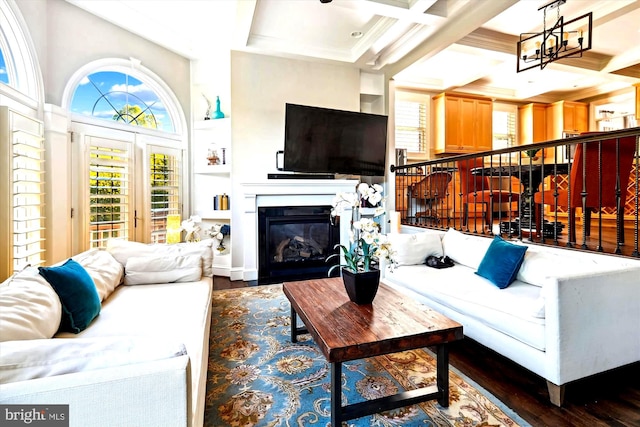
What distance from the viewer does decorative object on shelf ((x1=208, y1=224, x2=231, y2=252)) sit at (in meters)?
4.52

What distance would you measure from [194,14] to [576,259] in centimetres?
460

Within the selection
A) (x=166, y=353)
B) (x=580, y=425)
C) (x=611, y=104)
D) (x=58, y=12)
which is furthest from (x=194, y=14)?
(x=611, y=104)

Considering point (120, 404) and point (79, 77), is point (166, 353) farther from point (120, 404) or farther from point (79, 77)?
point (79, 77)

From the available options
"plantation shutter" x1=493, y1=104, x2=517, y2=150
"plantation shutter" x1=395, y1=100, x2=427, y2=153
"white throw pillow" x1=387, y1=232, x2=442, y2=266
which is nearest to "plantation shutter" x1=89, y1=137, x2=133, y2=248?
"white throw pillow" x1=387, y1=232, x2=442, y2=266

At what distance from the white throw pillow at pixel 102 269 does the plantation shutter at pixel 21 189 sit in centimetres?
43

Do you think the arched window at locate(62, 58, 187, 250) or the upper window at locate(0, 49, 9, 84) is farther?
the arched window at locate(62, 58, 187, 250)

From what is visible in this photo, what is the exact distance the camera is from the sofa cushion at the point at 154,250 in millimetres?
2748

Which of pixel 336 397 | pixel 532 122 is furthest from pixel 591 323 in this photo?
pixel 532 122

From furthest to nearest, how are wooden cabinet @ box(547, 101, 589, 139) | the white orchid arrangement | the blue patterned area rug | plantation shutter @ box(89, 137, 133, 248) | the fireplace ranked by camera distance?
1. wooden cabinet @ box(547, 101, 589, 139)
2. the fireplace
3. plantation shutter @ box(89, 137, 133, 248)
4. the white orchid arrangement
5. the blue patterned area rug

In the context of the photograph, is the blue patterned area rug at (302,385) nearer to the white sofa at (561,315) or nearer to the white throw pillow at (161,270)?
the white sofa at (561,315)

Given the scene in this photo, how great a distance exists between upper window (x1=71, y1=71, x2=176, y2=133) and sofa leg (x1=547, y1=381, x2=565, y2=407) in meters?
4.71

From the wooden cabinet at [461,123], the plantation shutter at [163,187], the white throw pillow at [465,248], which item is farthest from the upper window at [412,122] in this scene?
the plantation shutter at [163,187]

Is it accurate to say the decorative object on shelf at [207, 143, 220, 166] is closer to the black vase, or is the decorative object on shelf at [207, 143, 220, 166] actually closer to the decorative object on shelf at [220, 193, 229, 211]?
the decorative object on shelf at [220, 193, 229, 211]

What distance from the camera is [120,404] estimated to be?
2.93 ft
